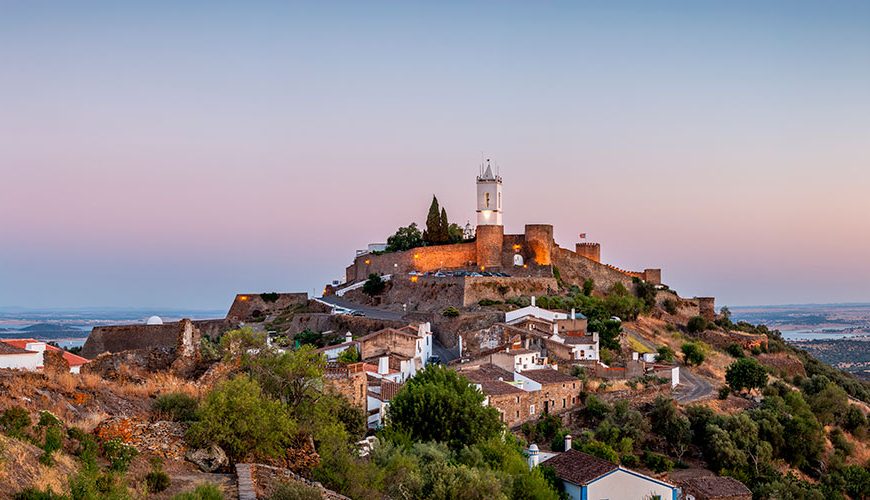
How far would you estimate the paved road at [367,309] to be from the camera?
157 feet

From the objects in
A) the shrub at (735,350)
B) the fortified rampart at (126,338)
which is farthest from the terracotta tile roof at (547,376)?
the shrub at (735,350)

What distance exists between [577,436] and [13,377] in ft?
68.4

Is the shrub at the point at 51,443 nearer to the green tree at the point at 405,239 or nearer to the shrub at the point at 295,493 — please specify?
the shrub at the point at 295,493

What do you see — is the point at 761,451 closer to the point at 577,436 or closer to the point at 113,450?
the point at 577,436

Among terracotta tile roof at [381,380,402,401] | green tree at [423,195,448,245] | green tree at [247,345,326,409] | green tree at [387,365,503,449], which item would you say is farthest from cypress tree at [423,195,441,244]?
green tree at [247,345,326,409]

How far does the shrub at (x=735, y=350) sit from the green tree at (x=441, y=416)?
3072cm

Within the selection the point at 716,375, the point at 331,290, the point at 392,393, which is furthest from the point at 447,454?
the point at 331,290

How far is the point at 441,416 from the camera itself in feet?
74.3

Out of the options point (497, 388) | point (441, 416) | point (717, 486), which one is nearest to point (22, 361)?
point (441, 416)

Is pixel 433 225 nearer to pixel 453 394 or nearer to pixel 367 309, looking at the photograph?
pixel 367 309

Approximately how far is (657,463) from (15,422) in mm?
22869

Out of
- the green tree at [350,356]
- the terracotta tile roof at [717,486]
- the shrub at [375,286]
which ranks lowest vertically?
the terracotta tile roof at [717,486]

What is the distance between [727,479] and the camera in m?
27.2

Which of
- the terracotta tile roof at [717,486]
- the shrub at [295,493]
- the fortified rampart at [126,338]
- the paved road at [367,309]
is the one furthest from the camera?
the paved road at [367,309]
